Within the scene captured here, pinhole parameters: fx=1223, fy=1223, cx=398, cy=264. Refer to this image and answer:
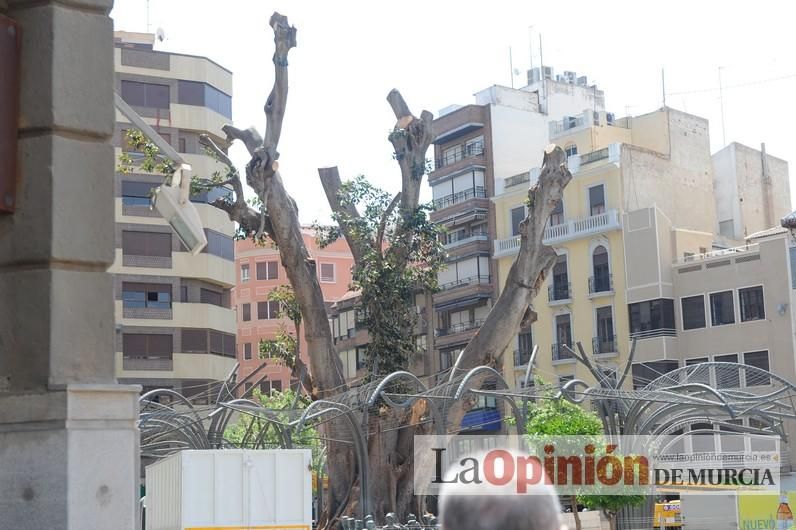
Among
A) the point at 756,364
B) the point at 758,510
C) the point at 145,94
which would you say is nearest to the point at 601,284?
the point at 756,364

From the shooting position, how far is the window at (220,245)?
52.4m

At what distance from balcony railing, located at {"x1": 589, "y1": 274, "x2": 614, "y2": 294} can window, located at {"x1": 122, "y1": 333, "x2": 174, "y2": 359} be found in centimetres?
1753

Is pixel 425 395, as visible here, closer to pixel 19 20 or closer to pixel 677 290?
pixel 19 20

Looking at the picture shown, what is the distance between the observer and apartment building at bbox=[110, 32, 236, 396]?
49.8 meters

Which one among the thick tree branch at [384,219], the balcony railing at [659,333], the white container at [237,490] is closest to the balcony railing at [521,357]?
the balcony railing at [659,333]

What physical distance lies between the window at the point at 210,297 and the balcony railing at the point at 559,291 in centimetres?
1434

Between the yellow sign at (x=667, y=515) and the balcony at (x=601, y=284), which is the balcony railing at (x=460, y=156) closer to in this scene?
the balcony at (x=601, y=284)

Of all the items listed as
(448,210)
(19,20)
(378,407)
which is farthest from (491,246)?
(19,20)

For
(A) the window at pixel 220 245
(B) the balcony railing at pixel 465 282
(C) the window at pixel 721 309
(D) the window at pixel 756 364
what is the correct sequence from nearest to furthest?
(D) the window at pixel 756 364
(C) the window at pixel 721 309
(A) the window at pixel 220 245
(B) the balcony railing at pixel 465 282

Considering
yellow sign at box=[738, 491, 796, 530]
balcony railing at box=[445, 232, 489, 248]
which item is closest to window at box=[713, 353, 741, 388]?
yellow sign at box=[738, 491, 796, 530]

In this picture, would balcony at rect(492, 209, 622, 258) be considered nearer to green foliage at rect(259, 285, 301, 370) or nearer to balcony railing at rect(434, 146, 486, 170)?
balcony railing at rect(434, 146, 486, 170)

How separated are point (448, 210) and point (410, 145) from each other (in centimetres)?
3282

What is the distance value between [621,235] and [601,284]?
224cm

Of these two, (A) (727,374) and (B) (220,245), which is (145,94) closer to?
(B) (220,245)
